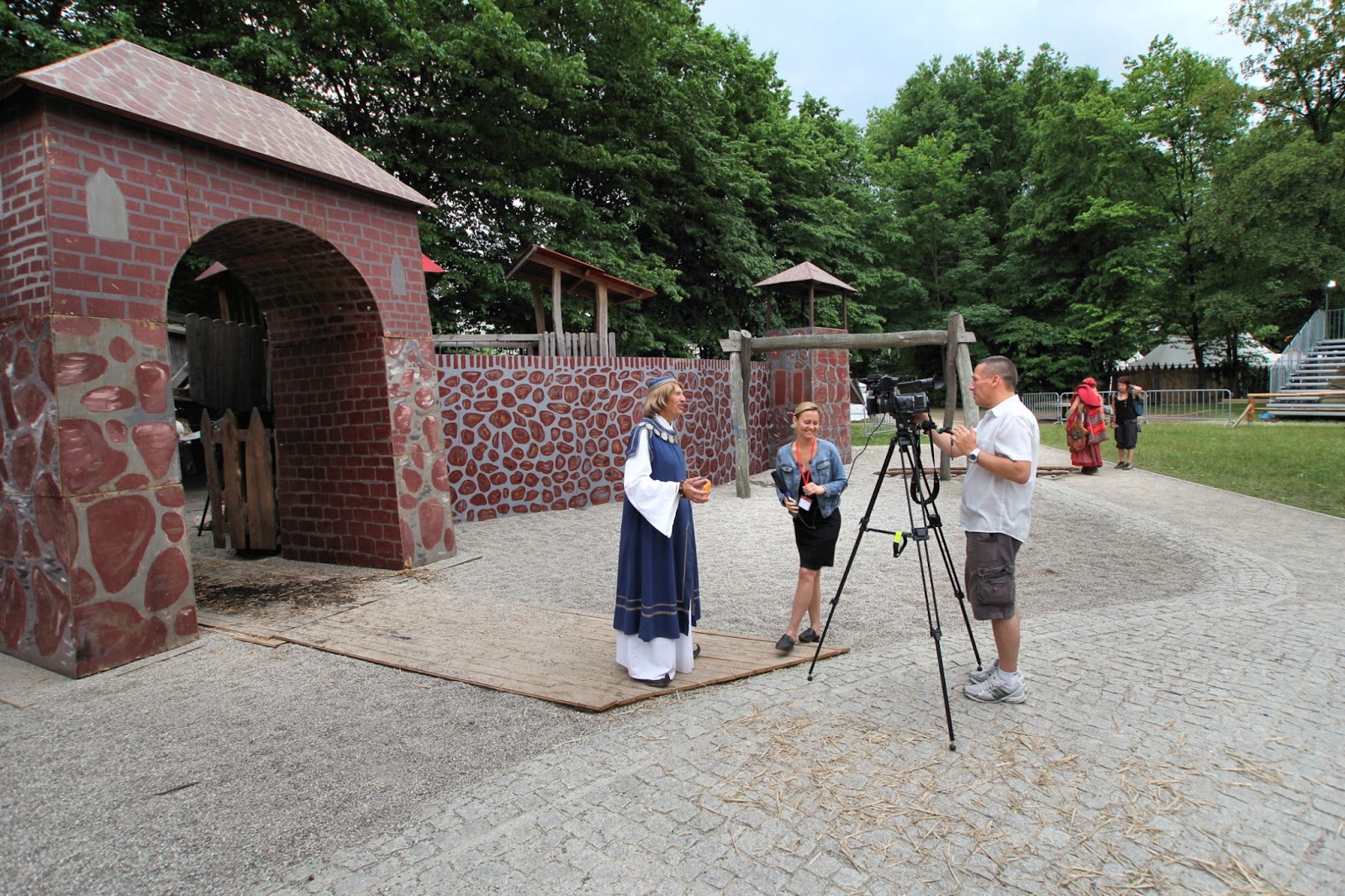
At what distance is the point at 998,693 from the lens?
3832 millimetres

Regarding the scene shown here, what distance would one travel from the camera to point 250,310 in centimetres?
991

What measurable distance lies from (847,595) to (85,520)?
532 centimetres

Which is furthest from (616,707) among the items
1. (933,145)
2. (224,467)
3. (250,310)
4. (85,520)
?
(933,145)

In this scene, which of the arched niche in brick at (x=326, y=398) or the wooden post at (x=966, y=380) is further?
the wooden post at (x=966, y=380)

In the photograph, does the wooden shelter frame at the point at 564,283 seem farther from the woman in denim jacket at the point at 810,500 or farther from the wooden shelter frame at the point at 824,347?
the woman in denim jacket at the point at 810,500

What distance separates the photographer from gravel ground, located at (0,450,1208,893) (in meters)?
2.83

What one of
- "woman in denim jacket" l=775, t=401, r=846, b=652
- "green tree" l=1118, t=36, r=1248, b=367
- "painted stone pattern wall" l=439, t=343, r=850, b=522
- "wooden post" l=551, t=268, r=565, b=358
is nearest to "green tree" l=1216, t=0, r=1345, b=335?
"green tree" l=1118, t=36, r=1248, b=367

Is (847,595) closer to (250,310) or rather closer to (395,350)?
(395,350)

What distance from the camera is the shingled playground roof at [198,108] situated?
463 centimetres

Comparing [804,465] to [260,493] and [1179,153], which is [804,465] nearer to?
[260,493]

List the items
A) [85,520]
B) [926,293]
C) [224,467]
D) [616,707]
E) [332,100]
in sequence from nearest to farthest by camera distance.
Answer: [616,707] < [85,520] < [224,467] < [332,100] < [926,293]

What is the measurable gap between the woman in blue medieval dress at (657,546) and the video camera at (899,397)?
1054 millimetres

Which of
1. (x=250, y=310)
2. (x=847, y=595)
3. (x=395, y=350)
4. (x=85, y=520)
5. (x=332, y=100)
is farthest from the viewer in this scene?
(x=332, y=100)

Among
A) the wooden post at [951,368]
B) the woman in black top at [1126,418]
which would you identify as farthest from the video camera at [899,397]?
the woman in black top at [1126,418]
